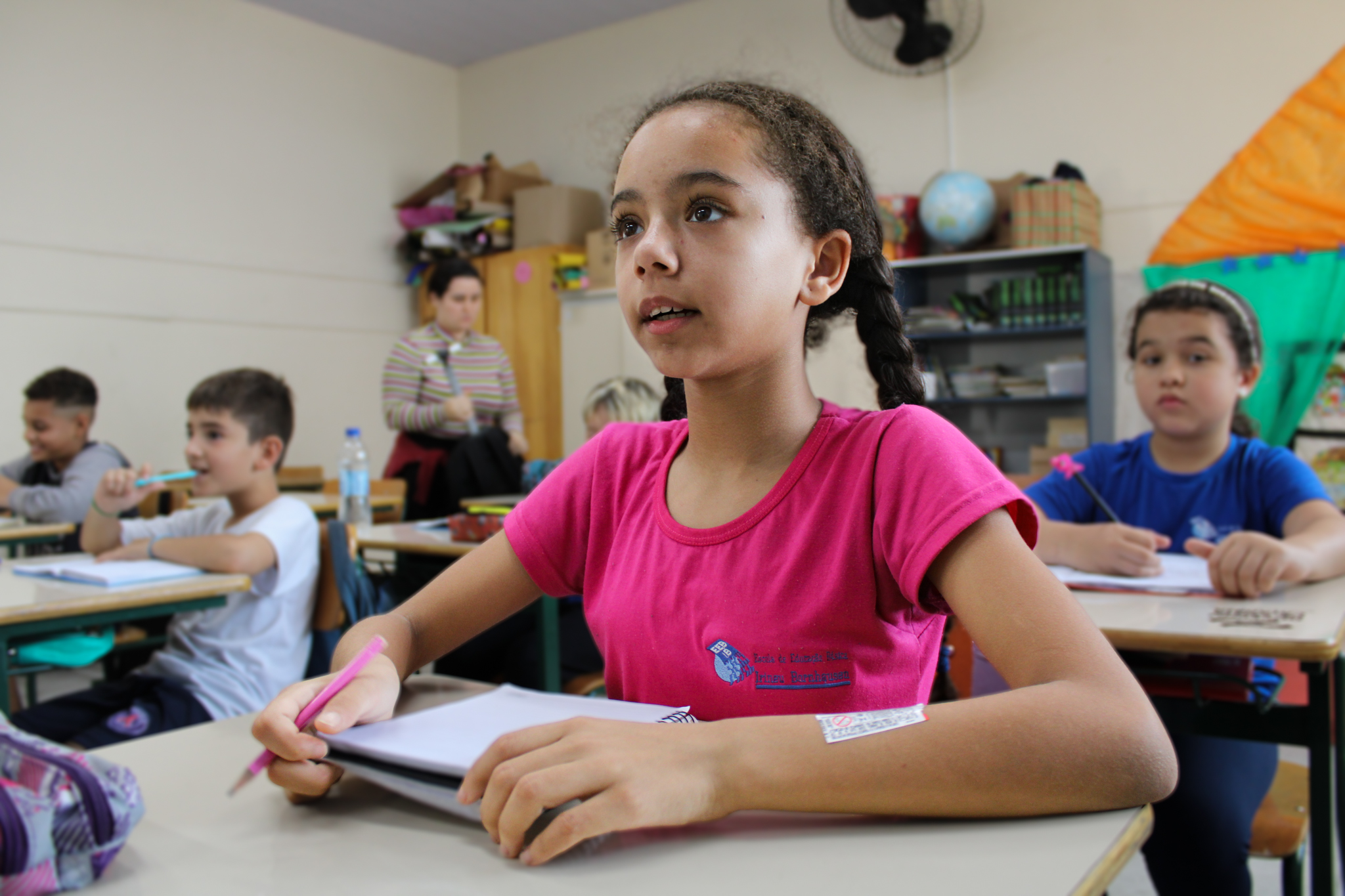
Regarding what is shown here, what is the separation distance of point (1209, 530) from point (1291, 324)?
8.81 ft

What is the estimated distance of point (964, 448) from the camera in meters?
0.75

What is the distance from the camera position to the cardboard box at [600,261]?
538 centimetres

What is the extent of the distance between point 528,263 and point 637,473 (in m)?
5.05

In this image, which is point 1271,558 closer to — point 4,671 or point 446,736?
point 446,736

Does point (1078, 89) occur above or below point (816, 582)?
above

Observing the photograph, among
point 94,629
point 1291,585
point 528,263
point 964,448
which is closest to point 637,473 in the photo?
point 964,448

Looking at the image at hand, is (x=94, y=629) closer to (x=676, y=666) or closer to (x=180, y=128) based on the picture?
(x=676, y=666)

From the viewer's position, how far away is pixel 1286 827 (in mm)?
1258

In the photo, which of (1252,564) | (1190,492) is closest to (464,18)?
(1190,492)

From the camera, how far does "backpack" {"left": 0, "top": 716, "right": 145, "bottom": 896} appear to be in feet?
1.73

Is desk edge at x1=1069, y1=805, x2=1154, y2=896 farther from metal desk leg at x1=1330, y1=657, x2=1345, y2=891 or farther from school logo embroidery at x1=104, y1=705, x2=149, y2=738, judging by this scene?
school logo embroidery at x1=104, y1=705, x2=149, y2=738

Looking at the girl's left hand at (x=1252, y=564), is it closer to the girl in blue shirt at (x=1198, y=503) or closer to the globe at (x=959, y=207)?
the girl in blue shirt at (x=1198, y=503)

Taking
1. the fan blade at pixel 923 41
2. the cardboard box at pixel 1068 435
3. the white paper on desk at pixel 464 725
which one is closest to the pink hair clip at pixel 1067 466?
the white paper on desk at pixel 464 725

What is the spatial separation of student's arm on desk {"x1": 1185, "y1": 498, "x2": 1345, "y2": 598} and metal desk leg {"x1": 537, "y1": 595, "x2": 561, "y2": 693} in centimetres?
124
